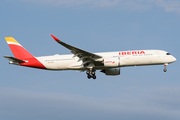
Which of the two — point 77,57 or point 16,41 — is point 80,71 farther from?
point 16,41

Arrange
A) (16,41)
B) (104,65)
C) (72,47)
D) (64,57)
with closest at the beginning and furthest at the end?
(72,47), (104,65), (64,57), (16,41)

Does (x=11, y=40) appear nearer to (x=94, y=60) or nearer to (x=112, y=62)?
(x=94, y=60)

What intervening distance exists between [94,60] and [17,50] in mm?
13152

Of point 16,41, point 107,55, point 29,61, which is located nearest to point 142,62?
point 107,55

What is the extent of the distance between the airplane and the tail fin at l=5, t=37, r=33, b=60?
58cm

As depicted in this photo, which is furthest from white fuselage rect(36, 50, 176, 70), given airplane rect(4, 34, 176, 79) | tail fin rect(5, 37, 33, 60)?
tail fin rect(5, 37, 33, 60)

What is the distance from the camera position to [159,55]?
Answer: 41.7 metres

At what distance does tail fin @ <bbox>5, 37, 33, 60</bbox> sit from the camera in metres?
45.5

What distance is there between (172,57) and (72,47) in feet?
48.5

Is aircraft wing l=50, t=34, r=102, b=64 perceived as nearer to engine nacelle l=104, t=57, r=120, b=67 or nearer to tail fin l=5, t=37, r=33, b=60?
engine nacelle l=104, t=57, r=120, b=67

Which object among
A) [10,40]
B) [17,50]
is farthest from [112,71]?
[10,40]

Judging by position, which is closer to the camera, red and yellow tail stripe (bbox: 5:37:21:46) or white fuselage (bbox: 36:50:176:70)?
white fuselage (bbox: 36:50:176:70)

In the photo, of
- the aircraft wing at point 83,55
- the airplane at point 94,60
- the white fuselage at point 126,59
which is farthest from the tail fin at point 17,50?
the aircraft wing at point 83,55

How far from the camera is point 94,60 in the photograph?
41.2m
